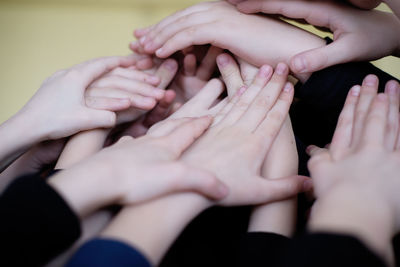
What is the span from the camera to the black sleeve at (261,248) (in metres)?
0.36

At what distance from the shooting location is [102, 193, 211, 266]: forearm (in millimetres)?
323

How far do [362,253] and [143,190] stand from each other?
190mm

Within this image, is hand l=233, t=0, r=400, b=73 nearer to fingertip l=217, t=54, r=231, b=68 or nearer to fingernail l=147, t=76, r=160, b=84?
fingertip l=217, t=54, r=231, b=68

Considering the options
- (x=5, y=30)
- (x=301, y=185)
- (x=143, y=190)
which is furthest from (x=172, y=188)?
(x=5, y=30)

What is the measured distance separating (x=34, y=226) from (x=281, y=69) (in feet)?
1.22

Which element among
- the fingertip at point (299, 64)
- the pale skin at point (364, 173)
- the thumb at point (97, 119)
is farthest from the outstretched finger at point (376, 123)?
the thumb at point (97, 119)

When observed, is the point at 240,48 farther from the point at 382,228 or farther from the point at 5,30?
the point at 5,30

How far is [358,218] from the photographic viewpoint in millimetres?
298

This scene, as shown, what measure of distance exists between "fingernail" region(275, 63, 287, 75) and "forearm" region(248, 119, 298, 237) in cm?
10

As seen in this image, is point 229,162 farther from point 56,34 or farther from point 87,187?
point 56,34

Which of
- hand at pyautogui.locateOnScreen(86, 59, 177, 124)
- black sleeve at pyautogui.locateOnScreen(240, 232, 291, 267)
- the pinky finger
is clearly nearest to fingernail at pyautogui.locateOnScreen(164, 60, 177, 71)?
hand at pyautogui.locateOnScreen(86, 59, 177, 124)

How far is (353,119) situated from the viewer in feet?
1.45

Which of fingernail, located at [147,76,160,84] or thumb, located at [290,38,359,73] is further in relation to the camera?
fingernail, located at [147,76,160,84]

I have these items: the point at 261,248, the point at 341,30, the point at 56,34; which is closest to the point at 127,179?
the point at 261,248
